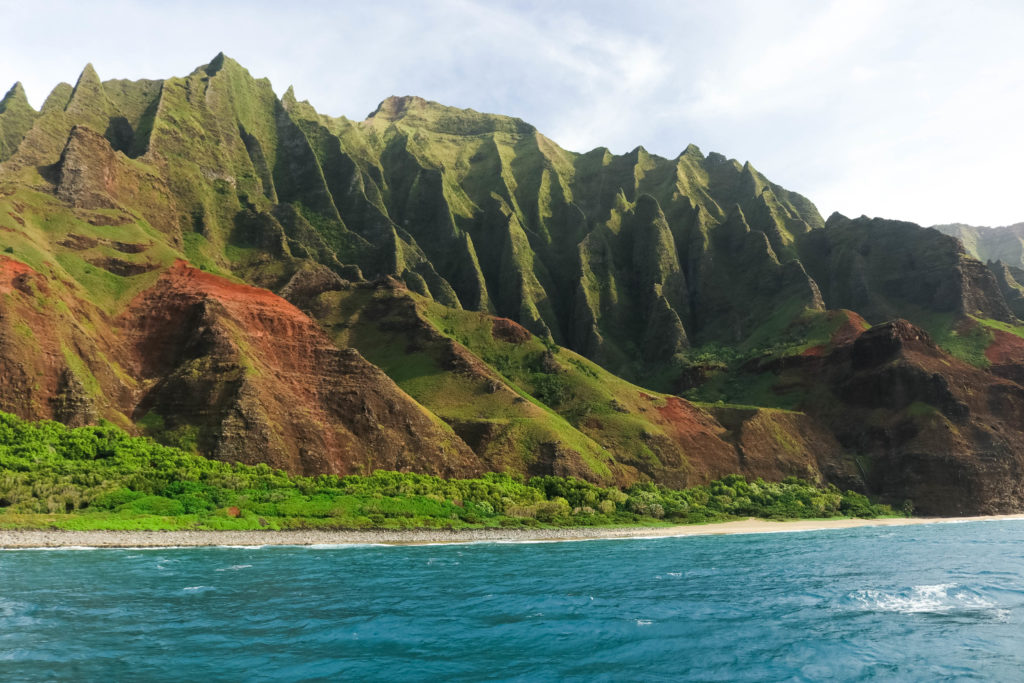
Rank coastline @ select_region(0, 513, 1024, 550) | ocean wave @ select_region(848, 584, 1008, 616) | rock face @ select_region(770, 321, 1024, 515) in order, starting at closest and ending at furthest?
1. ocean wave @ select_region(848, 584, 1008, 616)
2. coastline @ select_region(0, 513, 1024, 550)
3. rock face @ select_region(770, 321, 1024, 515)

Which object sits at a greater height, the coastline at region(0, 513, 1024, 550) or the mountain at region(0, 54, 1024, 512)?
the mountain at region(0, 54, 1024, 512)

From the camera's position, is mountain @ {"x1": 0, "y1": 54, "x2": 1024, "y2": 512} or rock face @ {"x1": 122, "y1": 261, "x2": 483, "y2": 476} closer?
rock face @ {"x1": 122, "y1": 261, "x2": 483, "y2": 476}

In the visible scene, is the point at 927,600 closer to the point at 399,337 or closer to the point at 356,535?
the point at 356,535

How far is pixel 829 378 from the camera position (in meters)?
140

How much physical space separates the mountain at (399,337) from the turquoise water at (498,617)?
1513 inches

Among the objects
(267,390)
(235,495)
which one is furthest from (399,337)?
(235,495)

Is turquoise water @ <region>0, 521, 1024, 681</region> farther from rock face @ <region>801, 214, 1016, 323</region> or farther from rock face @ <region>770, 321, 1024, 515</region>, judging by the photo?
rock face @ <region>801, 214, 1016, 323</region>

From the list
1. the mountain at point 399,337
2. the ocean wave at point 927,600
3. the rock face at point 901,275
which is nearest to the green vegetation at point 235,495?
the mountain at point 399,337

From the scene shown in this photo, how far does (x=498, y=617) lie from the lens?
3055 cm

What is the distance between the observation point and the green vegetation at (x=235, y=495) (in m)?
59.0

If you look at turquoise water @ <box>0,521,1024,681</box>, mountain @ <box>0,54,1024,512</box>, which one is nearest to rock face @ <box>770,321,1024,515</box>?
mountain @ <box>0,54,1024,512</box>

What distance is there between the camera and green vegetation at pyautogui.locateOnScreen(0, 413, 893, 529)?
58969mm

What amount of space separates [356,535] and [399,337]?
2276 inches

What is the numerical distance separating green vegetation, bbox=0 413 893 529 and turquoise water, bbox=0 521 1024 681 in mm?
10935
